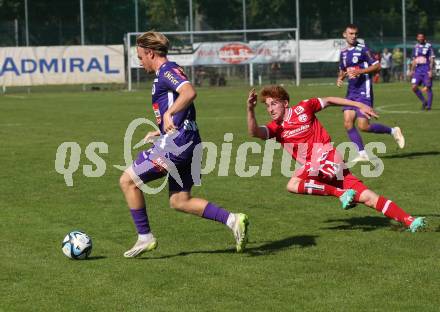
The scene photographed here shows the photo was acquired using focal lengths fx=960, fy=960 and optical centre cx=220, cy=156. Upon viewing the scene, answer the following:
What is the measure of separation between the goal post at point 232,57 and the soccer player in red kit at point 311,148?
123ft

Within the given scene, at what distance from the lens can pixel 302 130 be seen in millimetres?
10344

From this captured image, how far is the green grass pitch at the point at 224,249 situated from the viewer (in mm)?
7402

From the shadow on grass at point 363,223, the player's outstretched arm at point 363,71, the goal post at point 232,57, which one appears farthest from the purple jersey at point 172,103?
the goal post at point 232,57

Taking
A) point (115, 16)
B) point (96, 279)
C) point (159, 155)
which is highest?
point (115, 16)

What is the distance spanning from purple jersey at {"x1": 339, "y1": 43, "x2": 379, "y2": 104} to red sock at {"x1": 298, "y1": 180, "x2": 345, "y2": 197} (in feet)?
22.6

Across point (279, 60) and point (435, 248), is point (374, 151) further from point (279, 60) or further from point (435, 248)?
point (279, 60)

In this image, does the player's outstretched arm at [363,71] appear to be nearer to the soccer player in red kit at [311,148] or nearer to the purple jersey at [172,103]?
the soccer player in red kit at [311,148]

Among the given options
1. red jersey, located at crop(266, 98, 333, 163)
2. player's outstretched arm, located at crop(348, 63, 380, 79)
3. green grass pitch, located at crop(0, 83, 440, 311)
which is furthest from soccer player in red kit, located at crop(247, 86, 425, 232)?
player's outstretched arm, located at crop(348, 63, 380, 79)

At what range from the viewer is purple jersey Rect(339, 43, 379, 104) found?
17.1 m

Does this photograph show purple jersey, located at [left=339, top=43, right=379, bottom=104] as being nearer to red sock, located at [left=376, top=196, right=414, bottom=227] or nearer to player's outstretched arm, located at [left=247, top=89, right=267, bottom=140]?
player's outstretched arm, located at [left=247, top=89, right=267, bottom=140]

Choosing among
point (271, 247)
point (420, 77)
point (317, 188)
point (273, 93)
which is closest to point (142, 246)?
point (271, 247)

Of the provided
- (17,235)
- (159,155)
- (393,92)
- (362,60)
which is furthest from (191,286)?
(393,92)

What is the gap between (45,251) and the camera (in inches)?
372

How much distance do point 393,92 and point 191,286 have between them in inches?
1340
